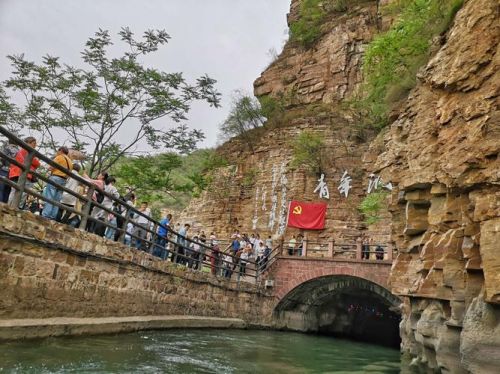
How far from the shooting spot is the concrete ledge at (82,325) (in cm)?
494

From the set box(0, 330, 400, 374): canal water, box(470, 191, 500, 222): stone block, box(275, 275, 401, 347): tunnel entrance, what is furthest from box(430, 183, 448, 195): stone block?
box(275, 275, 401, 347): tunnel entrance

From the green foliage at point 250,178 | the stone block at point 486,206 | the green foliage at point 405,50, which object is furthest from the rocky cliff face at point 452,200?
the green foliage at point 250,178

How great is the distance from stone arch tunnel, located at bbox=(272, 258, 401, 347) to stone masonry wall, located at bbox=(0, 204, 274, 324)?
6839 millimetres

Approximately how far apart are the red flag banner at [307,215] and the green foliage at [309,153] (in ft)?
7.72

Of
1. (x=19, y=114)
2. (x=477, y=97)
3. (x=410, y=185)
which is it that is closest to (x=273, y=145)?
(x=19, y=114)

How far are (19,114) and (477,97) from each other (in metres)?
12.4

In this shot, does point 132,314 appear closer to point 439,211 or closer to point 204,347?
point 204,347

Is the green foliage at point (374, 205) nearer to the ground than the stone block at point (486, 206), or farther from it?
farther from it

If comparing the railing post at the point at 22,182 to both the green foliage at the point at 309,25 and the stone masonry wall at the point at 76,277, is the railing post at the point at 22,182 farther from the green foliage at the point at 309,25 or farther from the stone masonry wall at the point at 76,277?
the green foliage at the point at 309,25

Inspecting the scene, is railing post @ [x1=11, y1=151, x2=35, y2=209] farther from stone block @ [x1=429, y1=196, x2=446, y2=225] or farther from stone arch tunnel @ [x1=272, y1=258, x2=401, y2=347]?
stone arch tunnel @ [x1=272, y1=258, x2=401, y2=347]

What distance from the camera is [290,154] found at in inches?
985

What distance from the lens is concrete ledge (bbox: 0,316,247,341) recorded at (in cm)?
494

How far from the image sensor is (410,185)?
26.5 ft

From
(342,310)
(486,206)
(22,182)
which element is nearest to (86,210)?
(22,182)
